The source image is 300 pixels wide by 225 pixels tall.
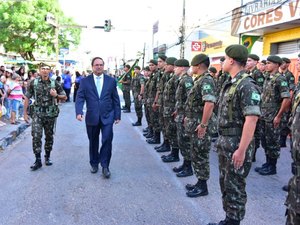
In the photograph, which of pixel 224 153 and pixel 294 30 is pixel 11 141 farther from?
pixel 294 30

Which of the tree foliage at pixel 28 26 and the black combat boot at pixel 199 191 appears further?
the tree foliage at pixel 28 26

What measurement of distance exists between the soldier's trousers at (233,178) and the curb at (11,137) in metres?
5.69

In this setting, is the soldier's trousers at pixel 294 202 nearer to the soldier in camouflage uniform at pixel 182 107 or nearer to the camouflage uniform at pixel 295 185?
the camouflage uniform at pixel 295 185

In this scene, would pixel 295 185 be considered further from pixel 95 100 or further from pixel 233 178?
pixel 95 100

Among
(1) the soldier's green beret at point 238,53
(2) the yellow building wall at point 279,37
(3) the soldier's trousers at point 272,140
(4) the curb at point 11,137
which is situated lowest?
(4) the curb at point 11,137

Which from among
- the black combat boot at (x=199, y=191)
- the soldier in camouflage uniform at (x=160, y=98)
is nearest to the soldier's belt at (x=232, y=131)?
the black combat boot at (x=199, y=191)

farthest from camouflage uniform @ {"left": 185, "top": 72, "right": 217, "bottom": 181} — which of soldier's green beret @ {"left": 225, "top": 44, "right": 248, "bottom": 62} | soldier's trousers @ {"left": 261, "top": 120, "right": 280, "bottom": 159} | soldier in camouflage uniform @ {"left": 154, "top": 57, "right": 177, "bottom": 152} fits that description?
soldier in camouflage uniform @ {"left": 154, "top": 57, "right": 177, "bottom": 152}

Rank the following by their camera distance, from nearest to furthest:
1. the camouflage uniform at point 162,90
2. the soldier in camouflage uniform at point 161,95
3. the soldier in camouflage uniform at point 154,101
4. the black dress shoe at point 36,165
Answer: the black dress shoe at point 36,165
the soldier in camouflage uniform at point 161,95
the camouflage uniform at point 162,90
the soldier in camouflage uniform at point 154,101

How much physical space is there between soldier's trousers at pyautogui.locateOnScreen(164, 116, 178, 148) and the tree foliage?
23334 mm

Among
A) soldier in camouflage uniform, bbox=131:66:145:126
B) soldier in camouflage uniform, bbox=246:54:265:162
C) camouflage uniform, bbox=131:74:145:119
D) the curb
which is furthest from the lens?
camouflage uniform, bbox=131:74:145:119

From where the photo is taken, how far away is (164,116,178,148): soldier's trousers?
6312 millimetres

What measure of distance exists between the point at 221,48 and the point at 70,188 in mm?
19954

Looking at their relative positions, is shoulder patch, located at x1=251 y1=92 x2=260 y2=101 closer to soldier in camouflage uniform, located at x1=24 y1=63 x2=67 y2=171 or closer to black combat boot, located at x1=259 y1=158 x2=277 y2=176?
black combat boot, located at x1=259 y1=158 x2=277 y2=176

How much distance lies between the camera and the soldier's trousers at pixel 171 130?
6.31 metres
